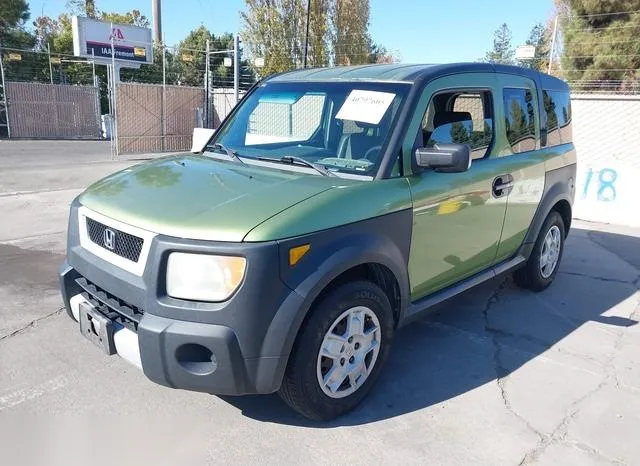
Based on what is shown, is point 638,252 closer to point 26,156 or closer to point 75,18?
point 26,156

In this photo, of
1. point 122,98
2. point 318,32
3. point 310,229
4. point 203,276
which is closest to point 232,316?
point 203,276

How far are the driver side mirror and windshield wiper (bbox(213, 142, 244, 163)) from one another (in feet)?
3.98

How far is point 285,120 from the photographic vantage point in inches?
151

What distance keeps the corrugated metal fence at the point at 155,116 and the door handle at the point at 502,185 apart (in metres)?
13.0

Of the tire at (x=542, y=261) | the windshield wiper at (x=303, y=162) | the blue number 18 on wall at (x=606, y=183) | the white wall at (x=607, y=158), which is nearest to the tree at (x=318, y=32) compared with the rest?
the white wall at (x=607, y=158)

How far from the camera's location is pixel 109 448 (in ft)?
9.14

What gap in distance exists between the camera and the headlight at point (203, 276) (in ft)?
8.08

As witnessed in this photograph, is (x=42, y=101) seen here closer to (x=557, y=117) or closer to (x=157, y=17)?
(x=157, y=17)

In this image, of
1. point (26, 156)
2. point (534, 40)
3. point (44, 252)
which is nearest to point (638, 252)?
point (44, 252)

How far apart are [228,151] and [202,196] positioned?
1039 mm

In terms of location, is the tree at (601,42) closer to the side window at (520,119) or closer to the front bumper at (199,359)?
the side window at (520,119)

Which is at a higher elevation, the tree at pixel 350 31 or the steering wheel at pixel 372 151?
the tree at pixel 350 31

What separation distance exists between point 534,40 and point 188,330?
62053mm

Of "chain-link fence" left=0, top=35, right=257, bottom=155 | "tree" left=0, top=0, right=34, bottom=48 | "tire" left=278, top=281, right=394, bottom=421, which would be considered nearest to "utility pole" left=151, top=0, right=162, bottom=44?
"chain-link fence" left=0, top=35, right=257, bottom=155
